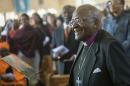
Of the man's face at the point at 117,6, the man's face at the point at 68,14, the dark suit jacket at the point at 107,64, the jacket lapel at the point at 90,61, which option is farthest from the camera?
the man's face at the point at 68,14

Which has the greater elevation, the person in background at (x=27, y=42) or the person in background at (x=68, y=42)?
the person in background at (x=68, y=42)

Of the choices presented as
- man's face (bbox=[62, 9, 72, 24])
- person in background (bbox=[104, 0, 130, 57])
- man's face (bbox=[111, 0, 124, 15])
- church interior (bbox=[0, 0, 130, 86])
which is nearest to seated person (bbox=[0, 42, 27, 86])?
church interior (bbox=[0, 0, 130, 86])

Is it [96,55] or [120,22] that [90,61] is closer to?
[96,55]

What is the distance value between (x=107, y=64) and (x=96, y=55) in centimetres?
15

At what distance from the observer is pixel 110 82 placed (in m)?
3.09

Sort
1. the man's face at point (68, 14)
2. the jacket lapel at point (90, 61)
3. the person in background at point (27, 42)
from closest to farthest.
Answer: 1. the jacket lapel at point (90, 61)
2. the man's face at point (68, 14)
3. the person in background at point (27, 42)

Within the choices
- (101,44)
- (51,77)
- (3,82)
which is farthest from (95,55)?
(51,77)

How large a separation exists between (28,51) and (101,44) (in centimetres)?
544

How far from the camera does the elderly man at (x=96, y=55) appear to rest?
3.02 metres

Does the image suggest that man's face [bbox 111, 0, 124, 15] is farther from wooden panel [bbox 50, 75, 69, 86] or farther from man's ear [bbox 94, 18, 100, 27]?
man's ear [bbox 94, 18, 100, 27]

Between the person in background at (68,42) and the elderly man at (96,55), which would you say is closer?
the elderly man at (96,55)

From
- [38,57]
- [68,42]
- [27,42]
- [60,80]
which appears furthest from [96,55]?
[38,57]

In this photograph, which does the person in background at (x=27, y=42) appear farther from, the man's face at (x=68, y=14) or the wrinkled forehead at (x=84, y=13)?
the wrinkled forehead at (x=84, y=13)

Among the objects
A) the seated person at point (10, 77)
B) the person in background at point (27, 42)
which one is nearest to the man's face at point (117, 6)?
the seated person at point (10, 77)
